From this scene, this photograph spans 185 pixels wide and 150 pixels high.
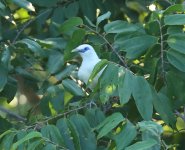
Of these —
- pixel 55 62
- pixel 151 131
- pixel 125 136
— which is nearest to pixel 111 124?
pixel 125 136

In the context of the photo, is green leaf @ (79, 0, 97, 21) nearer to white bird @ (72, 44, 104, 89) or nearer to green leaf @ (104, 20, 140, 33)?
white bird @ (72, 44, 104, 89)

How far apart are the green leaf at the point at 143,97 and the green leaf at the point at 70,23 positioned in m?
0.72

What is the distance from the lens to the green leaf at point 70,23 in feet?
15.4

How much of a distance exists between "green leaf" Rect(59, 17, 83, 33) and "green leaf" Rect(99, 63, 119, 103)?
0.60 meters

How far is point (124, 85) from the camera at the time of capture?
4.10 m

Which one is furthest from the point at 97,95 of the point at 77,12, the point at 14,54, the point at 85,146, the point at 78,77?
the point at 77,12

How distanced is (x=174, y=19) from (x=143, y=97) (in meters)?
0.55

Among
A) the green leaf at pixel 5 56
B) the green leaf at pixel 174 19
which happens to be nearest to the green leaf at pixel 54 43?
the green leaf at pixel 5 56

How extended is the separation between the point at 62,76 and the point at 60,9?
1196 millimetres

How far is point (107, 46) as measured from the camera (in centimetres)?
527

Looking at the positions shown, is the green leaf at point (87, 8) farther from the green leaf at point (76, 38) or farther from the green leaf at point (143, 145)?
the green leaf at point (143, 145)

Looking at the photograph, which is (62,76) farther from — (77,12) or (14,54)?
(77,12)

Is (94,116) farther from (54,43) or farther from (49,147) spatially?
(54,43)

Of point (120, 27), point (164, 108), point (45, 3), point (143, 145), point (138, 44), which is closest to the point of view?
point (143, 145)
